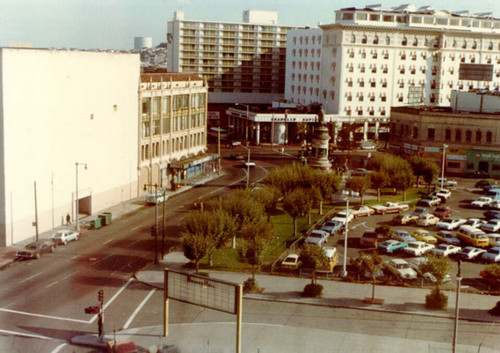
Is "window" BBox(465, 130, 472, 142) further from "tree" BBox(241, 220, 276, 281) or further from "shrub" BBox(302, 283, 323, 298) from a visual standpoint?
"shrub" BBox(302, 283, 323, 298)

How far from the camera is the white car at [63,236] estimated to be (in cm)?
5428

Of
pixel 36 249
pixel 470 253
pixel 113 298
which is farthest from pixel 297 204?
pixel 36 249

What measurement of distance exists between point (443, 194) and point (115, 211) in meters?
35.8

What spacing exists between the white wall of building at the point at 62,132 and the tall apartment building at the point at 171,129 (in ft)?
8.12

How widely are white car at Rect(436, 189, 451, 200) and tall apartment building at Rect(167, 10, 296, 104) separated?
86.5 metres

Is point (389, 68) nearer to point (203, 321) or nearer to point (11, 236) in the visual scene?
point (11, 236)

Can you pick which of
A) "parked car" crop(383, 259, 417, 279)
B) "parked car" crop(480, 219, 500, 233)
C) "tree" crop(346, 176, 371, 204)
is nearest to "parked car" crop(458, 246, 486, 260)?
"parked car" crop(383, 259, 417, 279)

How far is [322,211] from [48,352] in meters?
39.2

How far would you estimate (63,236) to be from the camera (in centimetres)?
5441

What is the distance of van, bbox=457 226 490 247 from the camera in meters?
55.0

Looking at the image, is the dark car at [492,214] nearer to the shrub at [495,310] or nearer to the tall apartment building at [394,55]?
the shrub at [495,310]

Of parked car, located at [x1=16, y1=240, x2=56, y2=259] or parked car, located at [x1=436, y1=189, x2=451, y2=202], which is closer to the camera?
parked car, located at [x1=16, y1=240, x2=56, y2=259]

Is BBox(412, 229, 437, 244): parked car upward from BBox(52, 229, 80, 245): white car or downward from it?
upward

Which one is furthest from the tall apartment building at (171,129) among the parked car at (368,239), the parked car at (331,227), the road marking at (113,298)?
the road marking at (113,298)
